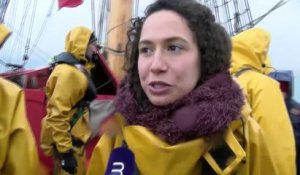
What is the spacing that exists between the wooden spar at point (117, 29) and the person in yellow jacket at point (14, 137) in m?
5.86

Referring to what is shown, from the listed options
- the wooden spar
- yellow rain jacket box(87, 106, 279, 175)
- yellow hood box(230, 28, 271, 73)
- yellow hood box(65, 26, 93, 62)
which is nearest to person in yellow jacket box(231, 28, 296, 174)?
yellow hood box(230, 28, 271, 73)

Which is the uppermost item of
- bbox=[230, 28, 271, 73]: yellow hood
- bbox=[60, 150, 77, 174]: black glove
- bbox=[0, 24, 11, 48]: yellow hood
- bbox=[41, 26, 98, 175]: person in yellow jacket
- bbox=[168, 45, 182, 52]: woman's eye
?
bbox=[0, 24, 11, 48]: yellow hood

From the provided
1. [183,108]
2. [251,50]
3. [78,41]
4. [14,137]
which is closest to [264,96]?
Result: [251,50]

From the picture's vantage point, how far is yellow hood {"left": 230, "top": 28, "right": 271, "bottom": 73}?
338cm

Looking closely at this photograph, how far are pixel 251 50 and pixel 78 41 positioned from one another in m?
2.18

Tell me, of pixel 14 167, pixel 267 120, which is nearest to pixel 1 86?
pixel 14 167

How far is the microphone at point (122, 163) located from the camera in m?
1.92

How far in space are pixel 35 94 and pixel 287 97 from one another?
3.06 meters

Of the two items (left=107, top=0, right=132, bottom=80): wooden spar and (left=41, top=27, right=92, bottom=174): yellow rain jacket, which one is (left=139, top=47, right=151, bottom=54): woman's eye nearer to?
(left=41, top=27, right=92, bottom=174): yellow rain jacket

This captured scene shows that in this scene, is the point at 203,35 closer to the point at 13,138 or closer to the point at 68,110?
the point at 13,138

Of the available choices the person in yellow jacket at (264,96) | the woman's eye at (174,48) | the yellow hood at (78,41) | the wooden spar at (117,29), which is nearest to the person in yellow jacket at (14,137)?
the woman's eye at (174,48)

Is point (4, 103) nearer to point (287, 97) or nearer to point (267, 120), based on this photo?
point (267, 120)

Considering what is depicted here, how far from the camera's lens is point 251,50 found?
3463 mm

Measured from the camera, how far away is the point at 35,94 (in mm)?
5859
